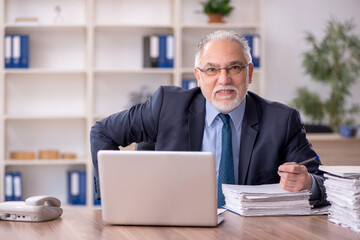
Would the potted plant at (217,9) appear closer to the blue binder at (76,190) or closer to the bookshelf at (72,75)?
the bookshelf at (72,75)

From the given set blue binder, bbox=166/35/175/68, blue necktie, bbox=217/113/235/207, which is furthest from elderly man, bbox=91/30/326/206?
blue binder, bbox=166/35/175/68

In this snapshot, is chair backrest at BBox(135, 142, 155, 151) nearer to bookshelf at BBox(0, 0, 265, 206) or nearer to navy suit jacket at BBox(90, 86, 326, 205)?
navy suit jacket at BBox(90, 86, 326, 205)

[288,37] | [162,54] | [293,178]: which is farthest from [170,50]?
[293,178]

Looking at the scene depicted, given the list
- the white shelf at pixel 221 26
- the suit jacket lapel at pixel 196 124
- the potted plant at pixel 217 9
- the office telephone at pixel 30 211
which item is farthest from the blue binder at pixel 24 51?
the office telephone at pixel 30 211

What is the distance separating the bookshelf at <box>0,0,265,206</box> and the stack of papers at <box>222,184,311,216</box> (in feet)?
10.3

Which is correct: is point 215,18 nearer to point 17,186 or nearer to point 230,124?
point 17,186

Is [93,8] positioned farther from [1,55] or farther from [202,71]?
[202,71]

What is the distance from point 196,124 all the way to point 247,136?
221 millimetres

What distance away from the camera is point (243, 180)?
205 centimetres

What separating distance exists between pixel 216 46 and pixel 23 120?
3.23 metres

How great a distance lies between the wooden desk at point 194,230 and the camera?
141 cm

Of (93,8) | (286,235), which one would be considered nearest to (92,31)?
(93,8)

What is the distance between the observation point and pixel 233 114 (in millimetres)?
2135

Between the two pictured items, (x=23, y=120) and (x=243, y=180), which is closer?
(x=243, y=180)
